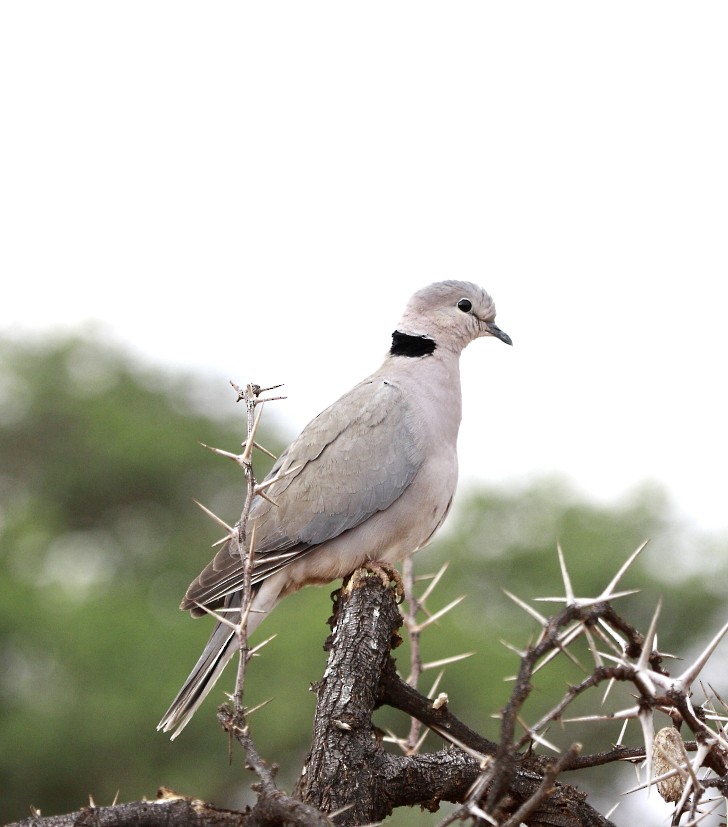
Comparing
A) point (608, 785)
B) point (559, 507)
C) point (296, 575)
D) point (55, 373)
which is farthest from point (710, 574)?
point (296, 575)

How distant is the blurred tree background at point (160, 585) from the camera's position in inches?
529

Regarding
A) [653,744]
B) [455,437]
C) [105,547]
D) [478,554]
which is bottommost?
[105,547]

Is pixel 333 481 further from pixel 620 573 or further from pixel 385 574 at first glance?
pixel 620 573

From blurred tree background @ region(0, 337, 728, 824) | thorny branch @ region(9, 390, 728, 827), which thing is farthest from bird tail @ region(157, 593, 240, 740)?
blurred tree background @ region(0, 337, 728, 824)

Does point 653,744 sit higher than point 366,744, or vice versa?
point 653,744

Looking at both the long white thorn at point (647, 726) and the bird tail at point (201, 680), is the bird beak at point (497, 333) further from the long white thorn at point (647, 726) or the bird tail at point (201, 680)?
the long white thorn at point (647, 726)

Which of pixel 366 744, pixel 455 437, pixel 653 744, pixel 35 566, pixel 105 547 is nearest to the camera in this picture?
pixel 653 744

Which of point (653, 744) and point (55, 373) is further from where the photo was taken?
point (55, 373)

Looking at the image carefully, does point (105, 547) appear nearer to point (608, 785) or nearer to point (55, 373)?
point (55, 373)

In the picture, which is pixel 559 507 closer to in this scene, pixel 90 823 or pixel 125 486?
pixel 125 486

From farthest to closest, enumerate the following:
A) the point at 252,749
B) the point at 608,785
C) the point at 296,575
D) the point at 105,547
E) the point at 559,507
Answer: the point at 105,547, the point at 559,507, the point at 608,785, the point at 296,575, the point at 252,749

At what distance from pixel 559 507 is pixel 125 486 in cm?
892

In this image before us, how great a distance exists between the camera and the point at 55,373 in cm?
2428

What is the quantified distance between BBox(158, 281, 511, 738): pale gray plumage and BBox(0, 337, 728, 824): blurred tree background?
109 cm
